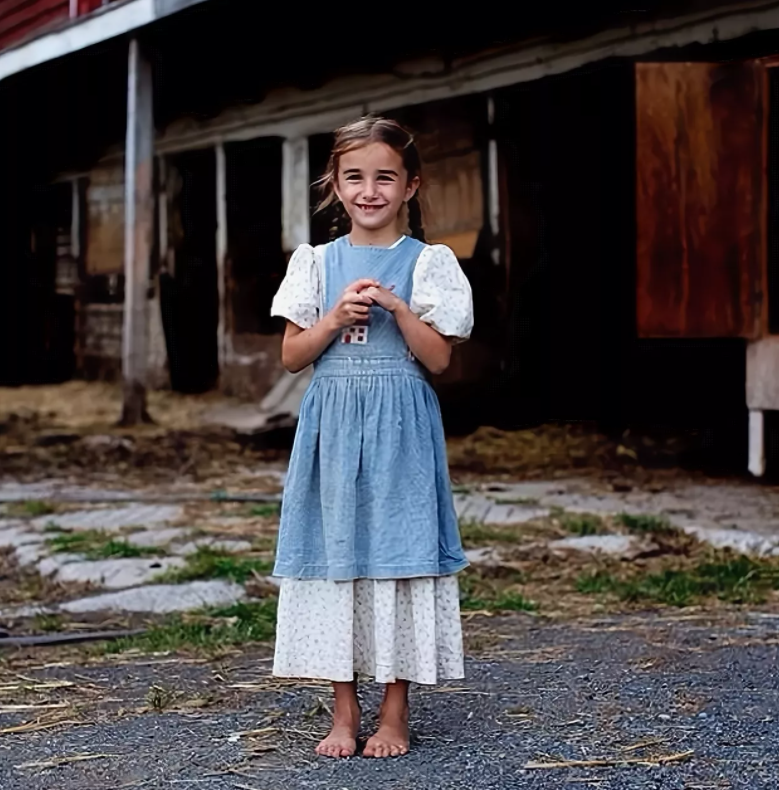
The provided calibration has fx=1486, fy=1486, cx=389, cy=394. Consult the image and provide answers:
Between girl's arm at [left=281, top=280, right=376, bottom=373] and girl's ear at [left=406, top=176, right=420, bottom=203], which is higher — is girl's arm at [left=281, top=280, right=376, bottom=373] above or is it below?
below

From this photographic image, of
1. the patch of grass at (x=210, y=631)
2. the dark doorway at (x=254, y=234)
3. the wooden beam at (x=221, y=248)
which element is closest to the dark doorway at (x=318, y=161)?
the dark doorway at (x=254, y=234)

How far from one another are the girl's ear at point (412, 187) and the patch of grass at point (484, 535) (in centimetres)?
289

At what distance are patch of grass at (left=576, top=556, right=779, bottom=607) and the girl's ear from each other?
2.12 metres

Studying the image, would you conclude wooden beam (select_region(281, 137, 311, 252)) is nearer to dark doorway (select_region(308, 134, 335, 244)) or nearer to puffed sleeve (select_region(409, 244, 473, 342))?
dark doorway (select_region(308, 134, 335, 244))

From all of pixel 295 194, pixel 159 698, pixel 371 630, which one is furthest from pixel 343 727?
pixel 295 194

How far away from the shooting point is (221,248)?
11.6m

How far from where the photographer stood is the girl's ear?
3.27 metres

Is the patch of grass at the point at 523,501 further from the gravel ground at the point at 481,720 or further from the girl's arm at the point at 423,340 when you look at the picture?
the girl's arm at the point at 423,340

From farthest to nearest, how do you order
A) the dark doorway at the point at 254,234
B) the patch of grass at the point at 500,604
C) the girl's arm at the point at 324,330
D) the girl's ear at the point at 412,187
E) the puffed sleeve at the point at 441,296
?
the dark doorway at the point at 254,234 → the patch of grass at the point at 500,604 → the girl's ear at the point at 412,187 → the puffed sleeve at the point at 441,296 → the girl's arm at the point at 324,330

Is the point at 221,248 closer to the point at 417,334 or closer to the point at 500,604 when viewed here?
the point at 500,604

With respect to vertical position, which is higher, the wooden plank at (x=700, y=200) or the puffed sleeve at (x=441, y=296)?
the wooden plank at (x=700, y=200)

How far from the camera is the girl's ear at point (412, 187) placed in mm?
3265

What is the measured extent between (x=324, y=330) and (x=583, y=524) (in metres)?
3.50

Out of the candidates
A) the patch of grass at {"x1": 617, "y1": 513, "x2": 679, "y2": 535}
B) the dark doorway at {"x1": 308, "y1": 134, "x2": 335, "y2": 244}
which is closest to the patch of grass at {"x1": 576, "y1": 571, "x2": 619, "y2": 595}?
the patch of grass at {"x1": 617, "y1": 513, "x2": 679, "y2": 535}
